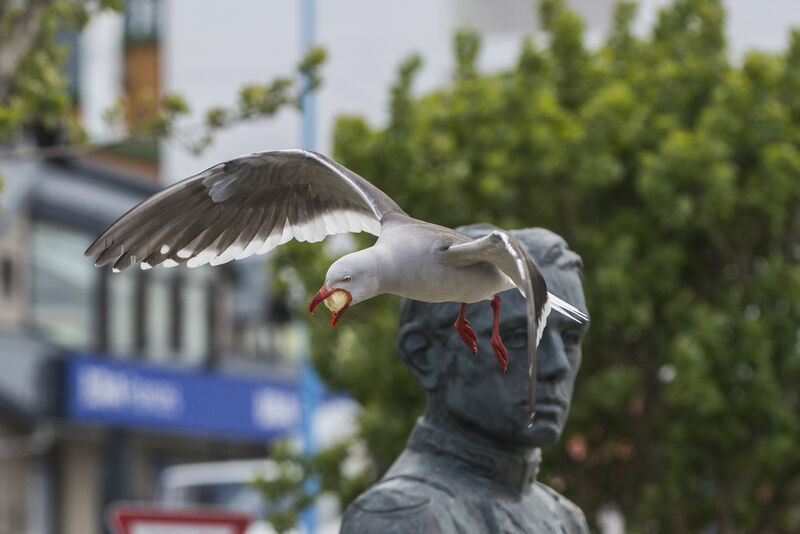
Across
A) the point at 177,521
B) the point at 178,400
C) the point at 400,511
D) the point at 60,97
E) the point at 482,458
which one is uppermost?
the point at 60,97

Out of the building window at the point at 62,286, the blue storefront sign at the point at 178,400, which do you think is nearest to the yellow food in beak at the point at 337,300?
the blue storefront sign at the point at 178,400

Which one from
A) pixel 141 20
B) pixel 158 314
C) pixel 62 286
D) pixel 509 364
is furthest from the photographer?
pixel 141 20

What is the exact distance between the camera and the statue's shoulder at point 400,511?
5.14 metres

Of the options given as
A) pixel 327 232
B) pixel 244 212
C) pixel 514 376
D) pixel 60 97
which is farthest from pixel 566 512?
pixel 60 97

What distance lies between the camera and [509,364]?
Result: 5395 mm

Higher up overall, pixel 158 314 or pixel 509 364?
pixel 158 314

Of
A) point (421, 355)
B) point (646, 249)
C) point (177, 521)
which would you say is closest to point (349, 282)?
point (421, 355)

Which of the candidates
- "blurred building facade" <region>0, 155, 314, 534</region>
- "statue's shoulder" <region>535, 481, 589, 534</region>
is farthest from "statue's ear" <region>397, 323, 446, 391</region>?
"blurred building facade" <region>0, 155, 314, 534</region>

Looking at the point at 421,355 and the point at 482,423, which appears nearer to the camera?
the point at 482,423

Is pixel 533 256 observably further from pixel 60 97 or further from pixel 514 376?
pixel 60 97

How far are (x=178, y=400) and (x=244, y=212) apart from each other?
25634mm

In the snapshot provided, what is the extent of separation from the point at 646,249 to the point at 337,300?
342 inches

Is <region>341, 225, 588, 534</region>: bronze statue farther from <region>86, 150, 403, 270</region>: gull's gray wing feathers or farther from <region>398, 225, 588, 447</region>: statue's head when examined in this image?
<region>86, 150, 403, 270</region>: gull's gray wing feathers

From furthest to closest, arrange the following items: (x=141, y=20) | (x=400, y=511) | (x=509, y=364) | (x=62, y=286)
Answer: (x=141, y=20) → (x=62, y=286) → (x=509, y=364) → (x=400, y=511)
